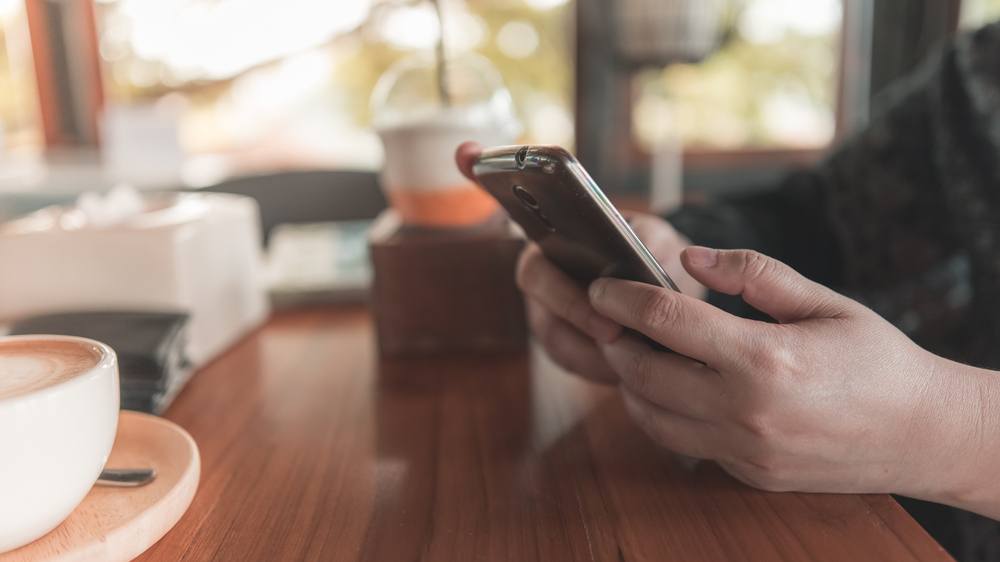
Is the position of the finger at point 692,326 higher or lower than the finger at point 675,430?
higher

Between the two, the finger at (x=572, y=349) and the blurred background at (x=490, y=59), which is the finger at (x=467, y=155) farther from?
the blurred background at (x=490, y=59)

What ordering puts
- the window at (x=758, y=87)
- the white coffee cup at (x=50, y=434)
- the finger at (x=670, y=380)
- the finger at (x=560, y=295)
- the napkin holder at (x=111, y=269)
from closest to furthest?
the white coffee cup at (x=50, y=434) → the finger at (x=670, y=380) → the finger at (x=560, y=295) → the napkin holder at (x=111, y=269) → the window at (x=758, y=87)

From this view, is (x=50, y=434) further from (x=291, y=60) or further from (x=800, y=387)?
(x=291, y=60)

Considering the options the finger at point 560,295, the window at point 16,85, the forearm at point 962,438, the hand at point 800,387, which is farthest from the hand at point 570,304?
the window at point 16,85

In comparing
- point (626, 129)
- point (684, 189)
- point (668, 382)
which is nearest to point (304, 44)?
point (626, 129)

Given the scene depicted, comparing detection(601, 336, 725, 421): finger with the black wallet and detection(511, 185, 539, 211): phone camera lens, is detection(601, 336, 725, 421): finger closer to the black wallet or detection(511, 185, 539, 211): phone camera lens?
detection(511, 185, 539, 211): phone camera lens

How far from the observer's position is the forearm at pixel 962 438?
0.48 m

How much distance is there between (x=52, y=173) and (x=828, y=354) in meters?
1.83

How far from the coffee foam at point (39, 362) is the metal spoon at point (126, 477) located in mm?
80

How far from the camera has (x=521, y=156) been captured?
47cm

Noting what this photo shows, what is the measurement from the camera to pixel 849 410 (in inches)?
18.1

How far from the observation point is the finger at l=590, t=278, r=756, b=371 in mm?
452

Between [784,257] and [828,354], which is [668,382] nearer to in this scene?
[828,354]

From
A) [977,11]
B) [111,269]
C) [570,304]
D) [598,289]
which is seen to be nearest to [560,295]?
[570,304]
